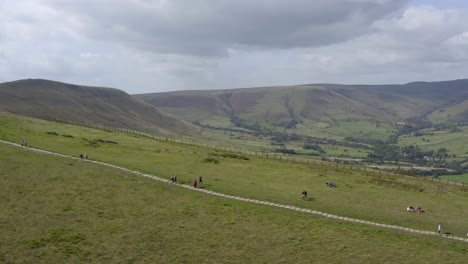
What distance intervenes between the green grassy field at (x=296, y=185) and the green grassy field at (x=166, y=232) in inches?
330

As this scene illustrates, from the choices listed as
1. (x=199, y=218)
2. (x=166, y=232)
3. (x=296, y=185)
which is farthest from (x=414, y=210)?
(x=166, y=232)

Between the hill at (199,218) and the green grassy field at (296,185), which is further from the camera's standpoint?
the green grassy field at (296,185)

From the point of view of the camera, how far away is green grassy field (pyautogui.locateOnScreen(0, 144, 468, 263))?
3628cm

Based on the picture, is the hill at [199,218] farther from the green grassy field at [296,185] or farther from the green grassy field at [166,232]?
the green grassy field at [296,185]

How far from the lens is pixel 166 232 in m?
42.0

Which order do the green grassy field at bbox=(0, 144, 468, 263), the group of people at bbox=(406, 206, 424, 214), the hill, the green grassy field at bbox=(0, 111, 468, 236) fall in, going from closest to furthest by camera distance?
the green grassy field at bbox=(0, 144, 468, 263)
the hill
the green grassy field at bbox=(0, 111, 468, 236)
the group of people at bbox=(406, 206, 424, 214)

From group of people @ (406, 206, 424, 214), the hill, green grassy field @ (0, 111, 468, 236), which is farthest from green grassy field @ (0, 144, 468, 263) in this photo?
group of people @ (406, 206, 424, 214)

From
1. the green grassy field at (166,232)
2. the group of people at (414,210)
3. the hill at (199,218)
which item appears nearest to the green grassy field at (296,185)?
the hill at (199,218)

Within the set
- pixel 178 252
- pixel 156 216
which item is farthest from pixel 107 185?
pixel 178 252

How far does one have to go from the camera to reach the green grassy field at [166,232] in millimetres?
36281

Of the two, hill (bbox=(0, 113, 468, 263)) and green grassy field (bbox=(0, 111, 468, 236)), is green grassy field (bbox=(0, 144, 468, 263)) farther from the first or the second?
green grassy field (bbox=(0, 111, 468, 236))

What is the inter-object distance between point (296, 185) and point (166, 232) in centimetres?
3500

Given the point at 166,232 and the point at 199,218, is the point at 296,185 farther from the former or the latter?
the point at 166,232

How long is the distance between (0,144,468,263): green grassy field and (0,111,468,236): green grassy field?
838 centimetres
